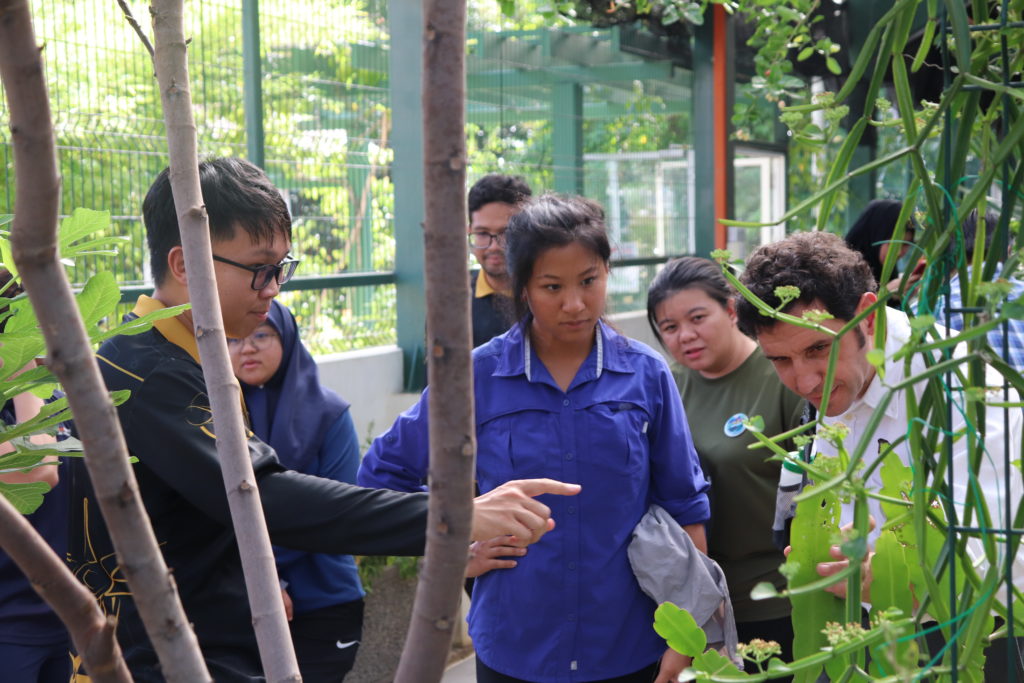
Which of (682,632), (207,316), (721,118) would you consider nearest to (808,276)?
(682,632)

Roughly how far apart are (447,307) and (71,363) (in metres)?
0.23

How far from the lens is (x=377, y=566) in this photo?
4.98 meters

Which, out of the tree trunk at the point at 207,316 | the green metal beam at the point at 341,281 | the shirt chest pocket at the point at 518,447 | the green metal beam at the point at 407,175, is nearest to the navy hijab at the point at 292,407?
the shirt chest pocket at the point at 518,447

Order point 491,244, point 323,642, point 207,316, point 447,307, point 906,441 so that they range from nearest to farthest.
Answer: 1. point 447,307
2. point 207,316
3. point 906,441
4. point 323,642
5. point 491,244

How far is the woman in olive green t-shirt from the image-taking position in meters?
2.84

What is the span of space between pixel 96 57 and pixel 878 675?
4128 millimetres

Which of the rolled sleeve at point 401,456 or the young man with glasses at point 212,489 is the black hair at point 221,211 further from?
the rolled sleeve at point 401,456

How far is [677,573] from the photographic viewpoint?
2344mm

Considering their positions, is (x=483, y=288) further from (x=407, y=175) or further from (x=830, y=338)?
(x=407, y=175)

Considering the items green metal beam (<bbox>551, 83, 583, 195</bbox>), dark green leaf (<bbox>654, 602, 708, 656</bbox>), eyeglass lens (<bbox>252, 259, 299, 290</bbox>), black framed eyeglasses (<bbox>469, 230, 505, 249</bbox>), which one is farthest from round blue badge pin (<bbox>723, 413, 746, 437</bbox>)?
green metal beam (<bbox>551, 83, 583, 195</bbox>)

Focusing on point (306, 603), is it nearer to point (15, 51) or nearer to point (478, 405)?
point (478, 405)

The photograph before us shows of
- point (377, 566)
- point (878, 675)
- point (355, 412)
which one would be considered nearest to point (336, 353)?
point (355, 412)

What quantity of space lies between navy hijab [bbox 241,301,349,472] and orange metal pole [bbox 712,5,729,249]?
670 cm

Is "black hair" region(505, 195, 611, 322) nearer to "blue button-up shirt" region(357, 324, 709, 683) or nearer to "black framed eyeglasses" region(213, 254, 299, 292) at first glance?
"blue button-up shirt" region(357, 324, 709, 683)
